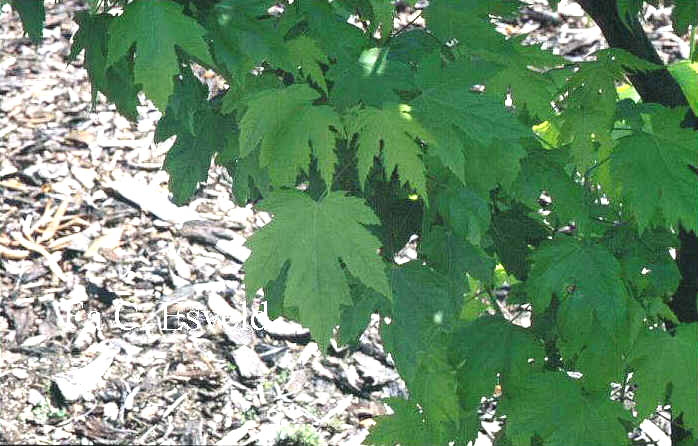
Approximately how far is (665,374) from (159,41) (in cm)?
148

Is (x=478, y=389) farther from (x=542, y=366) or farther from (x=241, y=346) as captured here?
(x=241, y=346)

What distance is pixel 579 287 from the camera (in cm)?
201

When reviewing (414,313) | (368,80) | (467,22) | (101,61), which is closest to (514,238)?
(414,313)

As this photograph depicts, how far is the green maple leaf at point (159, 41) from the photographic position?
152cm

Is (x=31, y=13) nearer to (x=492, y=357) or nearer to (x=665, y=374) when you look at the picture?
(x=492, y=357)

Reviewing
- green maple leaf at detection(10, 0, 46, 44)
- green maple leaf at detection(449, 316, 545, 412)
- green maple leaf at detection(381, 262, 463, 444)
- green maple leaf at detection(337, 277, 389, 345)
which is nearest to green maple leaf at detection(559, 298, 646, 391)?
green maple leaf at detection(449, 316, 545, 412)

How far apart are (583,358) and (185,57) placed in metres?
1.16

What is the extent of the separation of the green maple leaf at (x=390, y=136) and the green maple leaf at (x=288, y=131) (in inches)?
2.1

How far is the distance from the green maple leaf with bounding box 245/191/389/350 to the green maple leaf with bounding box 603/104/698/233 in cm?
65

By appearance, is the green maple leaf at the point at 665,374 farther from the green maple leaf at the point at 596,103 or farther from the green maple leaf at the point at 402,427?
the green maple leaf at the point at 402,427

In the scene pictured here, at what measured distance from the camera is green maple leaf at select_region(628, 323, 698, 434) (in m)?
2.17

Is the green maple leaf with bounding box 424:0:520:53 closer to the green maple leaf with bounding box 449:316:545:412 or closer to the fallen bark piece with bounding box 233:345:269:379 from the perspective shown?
the green maple leaf with bounding box 449:316:545:412

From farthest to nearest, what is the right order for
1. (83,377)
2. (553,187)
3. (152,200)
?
(152,200)
(83,377)
(553,187)

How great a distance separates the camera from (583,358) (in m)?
2.09
